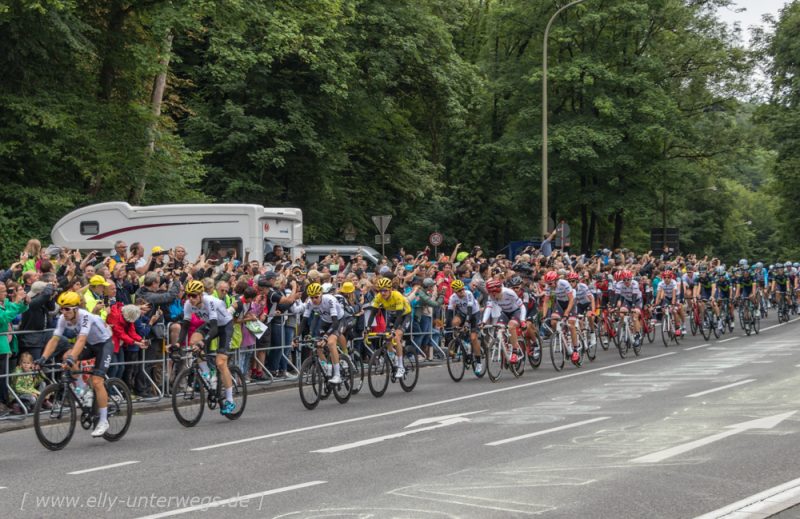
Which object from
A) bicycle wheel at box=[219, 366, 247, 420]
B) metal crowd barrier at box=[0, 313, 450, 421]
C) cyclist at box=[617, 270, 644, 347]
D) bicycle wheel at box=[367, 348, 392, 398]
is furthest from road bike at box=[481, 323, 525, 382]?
cyclist at box=[617, 270, 644, 347]

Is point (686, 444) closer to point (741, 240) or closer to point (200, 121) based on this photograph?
point (200, 121)

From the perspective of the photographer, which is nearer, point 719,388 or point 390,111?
point 719,388

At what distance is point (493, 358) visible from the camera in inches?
766

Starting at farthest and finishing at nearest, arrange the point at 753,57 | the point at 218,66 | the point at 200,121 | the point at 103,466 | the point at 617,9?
the point at 753,57 → the point at 617,9 → the point at 200,121 → the point at 218,66 → the point at 103,466

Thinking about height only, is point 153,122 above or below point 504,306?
above

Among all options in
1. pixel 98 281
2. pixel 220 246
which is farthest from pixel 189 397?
pixel 220 246

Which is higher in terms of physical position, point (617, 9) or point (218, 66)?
point (617, 9)

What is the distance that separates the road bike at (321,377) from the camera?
15539 millimetres

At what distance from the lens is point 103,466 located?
1072 cm

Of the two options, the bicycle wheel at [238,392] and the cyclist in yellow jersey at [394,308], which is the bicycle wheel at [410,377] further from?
the bicycle wheel at [238,392]

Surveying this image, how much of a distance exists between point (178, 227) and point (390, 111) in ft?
54.4

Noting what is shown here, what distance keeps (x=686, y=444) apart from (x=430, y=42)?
97.1 ft

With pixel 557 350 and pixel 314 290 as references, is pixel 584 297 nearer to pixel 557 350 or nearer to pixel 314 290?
pixel 557 350

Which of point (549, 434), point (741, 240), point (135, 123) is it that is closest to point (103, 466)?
point (549, 434)
